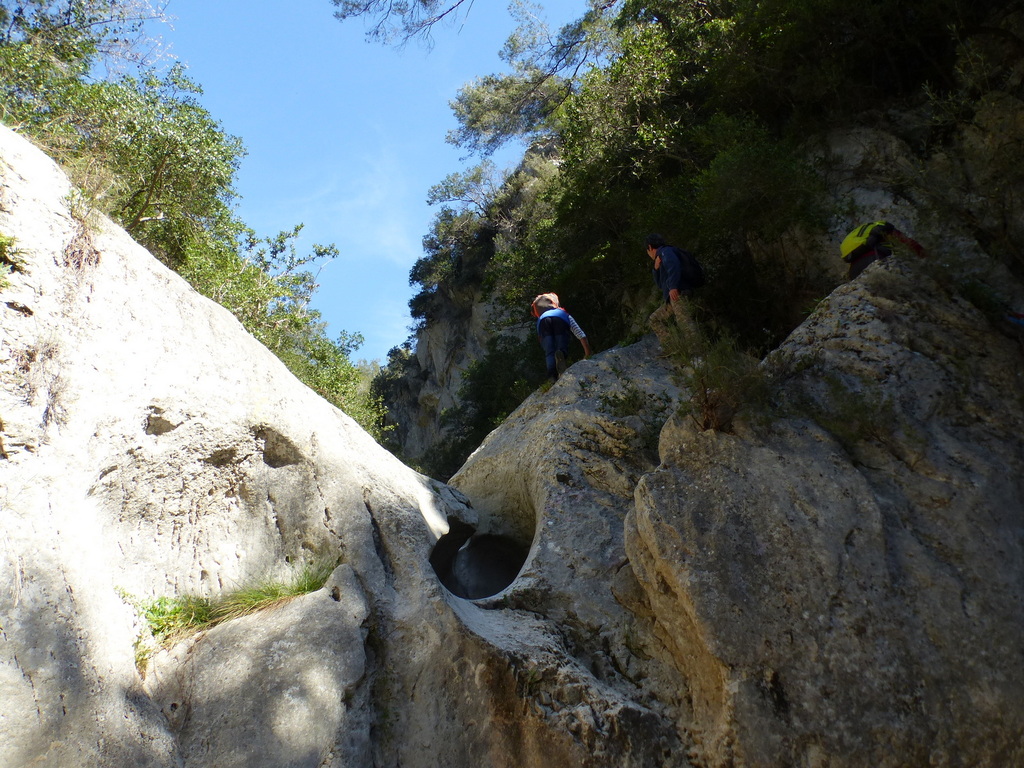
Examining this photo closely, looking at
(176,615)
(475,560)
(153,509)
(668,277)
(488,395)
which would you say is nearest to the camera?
(176,615)

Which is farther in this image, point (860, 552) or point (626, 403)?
point (626, 403)

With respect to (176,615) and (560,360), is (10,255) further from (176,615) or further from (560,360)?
(560,360)

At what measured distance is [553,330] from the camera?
10422mm

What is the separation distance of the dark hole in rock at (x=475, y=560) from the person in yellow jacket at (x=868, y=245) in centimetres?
484

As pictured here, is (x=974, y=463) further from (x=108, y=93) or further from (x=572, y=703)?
(x=108, y=93)

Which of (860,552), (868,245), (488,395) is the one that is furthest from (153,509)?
(488,395)

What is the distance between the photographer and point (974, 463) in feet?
17.8

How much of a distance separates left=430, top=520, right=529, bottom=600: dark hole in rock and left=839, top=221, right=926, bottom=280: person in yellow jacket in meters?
4.84

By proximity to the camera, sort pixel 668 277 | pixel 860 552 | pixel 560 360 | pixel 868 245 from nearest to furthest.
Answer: pixel 860 552 → pixel 868 245 → pixel 668 277 → pixel 560 360

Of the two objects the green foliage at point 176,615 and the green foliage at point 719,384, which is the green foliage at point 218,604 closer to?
the green foliage at point 176,615

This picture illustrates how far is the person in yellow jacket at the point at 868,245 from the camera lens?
736 cm

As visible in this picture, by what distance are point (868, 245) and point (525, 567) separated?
4901 millimetres

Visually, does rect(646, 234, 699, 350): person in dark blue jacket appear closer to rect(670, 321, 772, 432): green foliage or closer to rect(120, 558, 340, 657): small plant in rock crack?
rect(670, 321, 772, 432): green foliage

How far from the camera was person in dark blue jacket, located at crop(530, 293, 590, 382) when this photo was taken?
10266 millimetres
